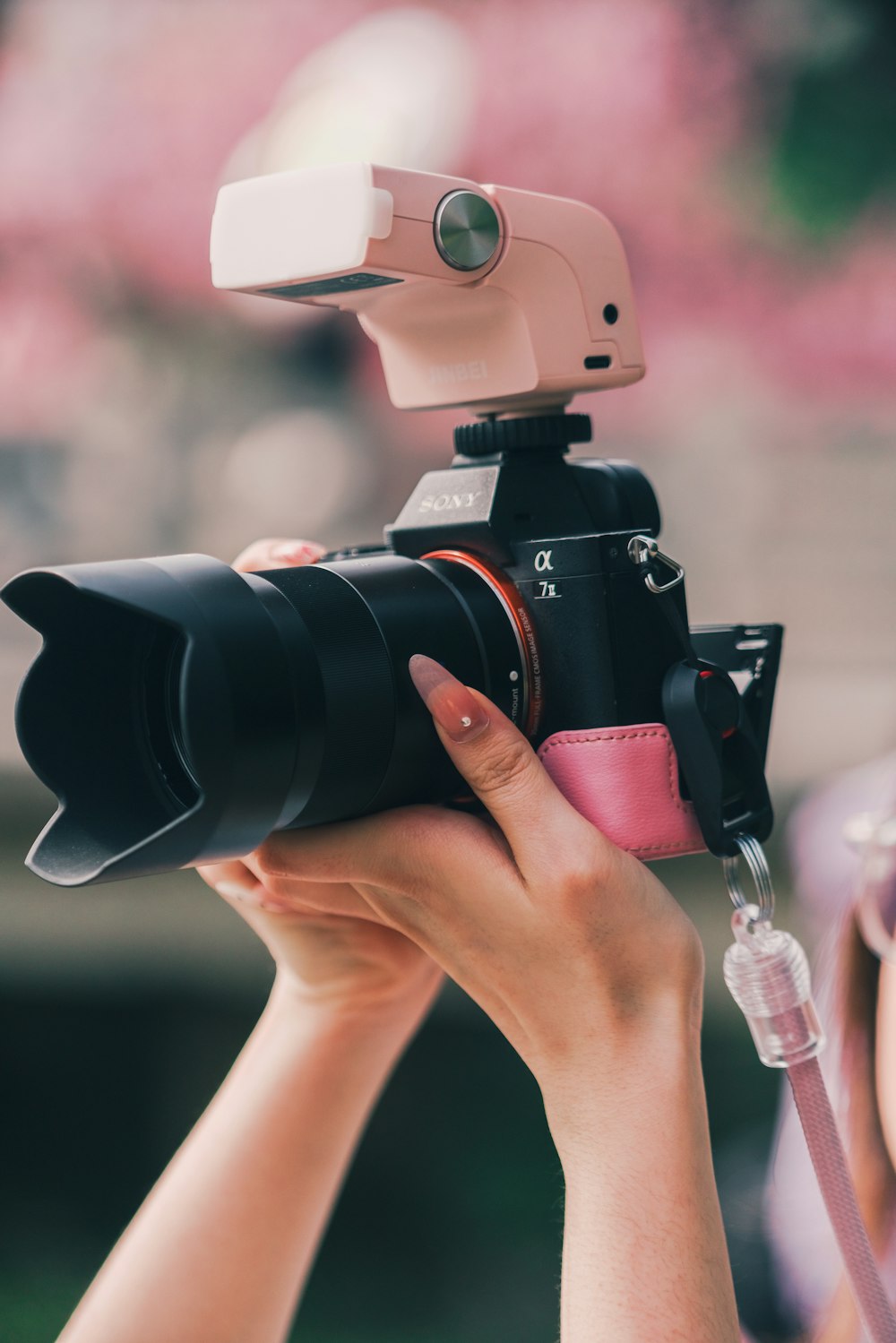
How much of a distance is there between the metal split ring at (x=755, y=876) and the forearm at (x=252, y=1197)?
0.69 feet

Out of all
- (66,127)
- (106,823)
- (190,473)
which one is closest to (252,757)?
(106,823)

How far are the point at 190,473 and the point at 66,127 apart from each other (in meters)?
0.41

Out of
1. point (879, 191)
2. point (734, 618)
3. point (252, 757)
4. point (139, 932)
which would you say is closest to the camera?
point (252, 757)

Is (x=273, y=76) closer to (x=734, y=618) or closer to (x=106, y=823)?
(x=734, y=618)

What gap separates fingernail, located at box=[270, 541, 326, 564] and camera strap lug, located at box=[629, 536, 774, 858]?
0.58ft

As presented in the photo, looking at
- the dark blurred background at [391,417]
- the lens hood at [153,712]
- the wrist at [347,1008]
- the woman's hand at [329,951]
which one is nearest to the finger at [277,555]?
the woman's hand at [329,951]

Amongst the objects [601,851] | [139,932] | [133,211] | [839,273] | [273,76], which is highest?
[273,76]

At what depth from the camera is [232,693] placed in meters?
0.50

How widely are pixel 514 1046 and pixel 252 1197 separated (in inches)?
6.8

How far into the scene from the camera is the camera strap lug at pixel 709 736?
59 centimetres

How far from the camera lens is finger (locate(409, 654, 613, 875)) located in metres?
0.55

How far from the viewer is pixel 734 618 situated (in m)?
1.39

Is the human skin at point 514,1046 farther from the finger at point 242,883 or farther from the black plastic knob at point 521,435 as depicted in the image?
the black plastic knob at point 521,435

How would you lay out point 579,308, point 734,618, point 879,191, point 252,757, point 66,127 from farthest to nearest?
point 66,127
point 734,618
point 879,191
point 579,308
point 252,757
